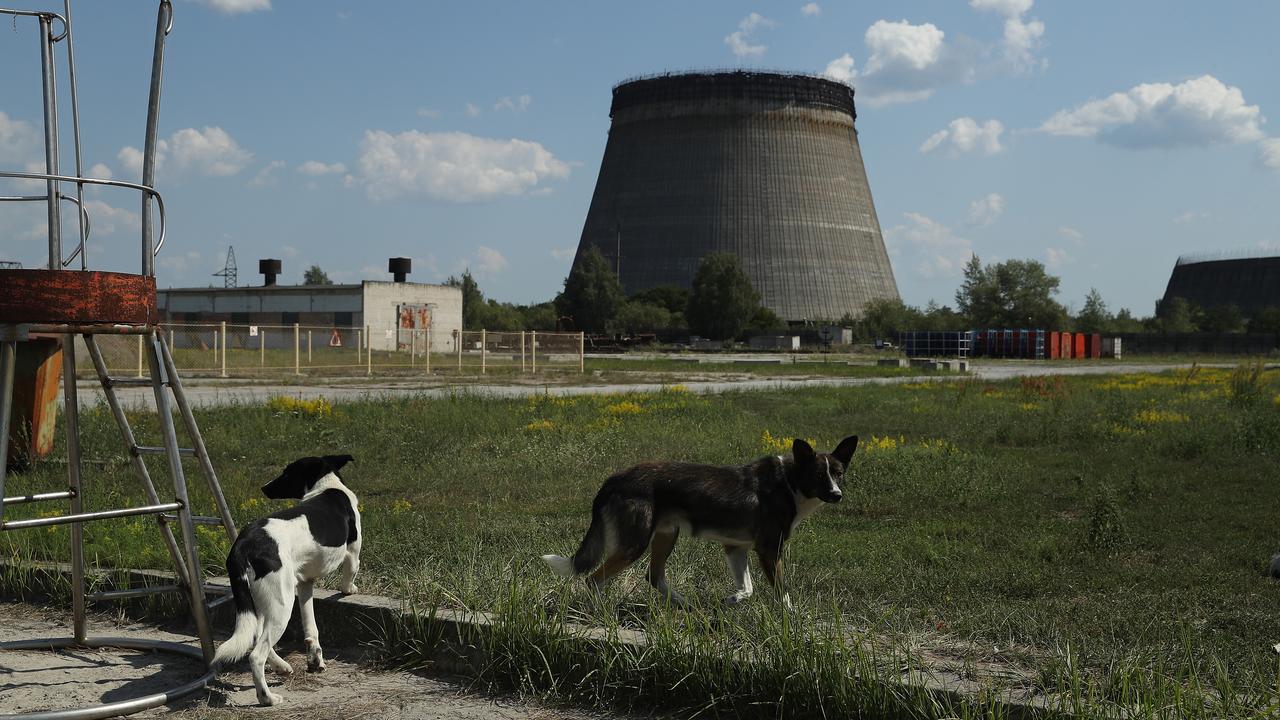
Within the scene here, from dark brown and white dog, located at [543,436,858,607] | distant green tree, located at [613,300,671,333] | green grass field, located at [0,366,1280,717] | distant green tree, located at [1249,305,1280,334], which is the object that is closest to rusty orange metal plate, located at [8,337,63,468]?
green grass field, located at [0,366,1280,717]

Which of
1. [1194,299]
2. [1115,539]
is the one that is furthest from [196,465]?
[1194,299]

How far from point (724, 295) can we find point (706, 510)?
78.5m

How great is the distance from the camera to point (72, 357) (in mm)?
4535

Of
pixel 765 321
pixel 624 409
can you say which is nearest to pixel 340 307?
pixel 765 321

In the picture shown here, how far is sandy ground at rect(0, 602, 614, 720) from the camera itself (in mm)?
4180

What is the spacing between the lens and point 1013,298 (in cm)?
9794

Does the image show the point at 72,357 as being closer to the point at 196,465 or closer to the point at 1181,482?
the point at 196,465

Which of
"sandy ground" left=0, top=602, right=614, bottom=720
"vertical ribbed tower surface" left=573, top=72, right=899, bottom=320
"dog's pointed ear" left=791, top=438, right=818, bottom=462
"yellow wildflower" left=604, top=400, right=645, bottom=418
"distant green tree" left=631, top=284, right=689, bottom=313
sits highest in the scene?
"vertical ribbed tower surface" left=573, top=72, right=899, bottom=320

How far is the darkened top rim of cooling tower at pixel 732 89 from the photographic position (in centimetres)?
8694

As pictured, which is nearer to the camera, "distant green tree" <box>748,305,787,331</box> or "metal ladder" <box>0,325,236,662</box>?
"metal ladder" <box>0,325,236,662</box>

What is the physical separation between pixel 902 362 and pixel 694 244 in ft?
153

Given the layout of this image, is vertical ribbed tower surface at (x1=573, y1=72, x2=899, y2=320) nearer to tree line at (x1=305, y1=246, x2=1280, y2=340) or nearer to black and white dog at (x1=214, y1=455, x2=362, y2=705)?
tree line at (x1=305, y1=246, x2=1280, y2=340)

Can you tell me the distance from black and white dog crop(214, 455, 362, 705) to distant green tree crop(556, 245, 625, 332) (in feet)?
259

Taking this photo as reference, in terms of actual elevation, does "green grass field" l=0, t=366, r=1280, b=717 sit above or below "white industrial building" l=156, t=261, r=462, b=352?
below
